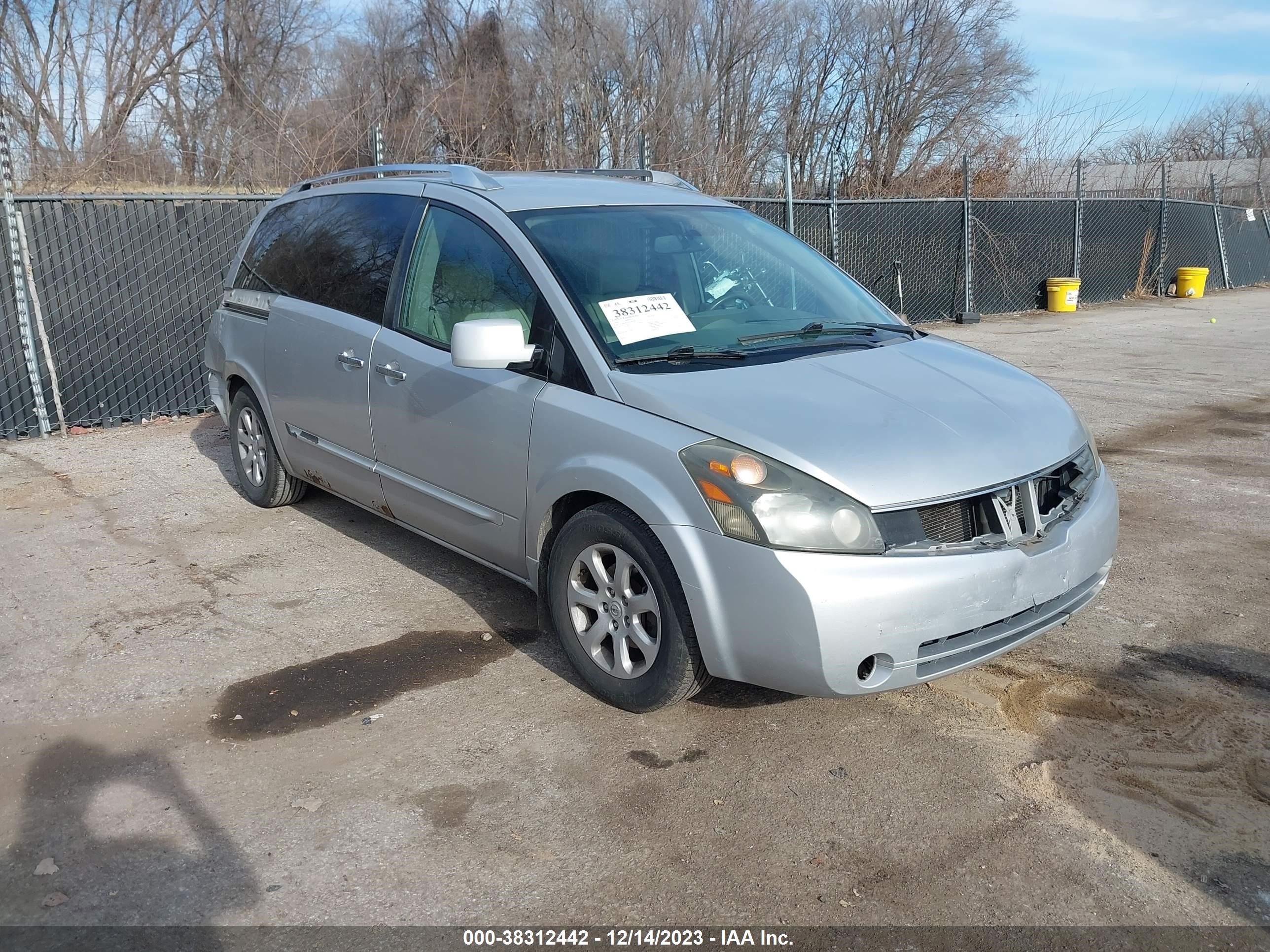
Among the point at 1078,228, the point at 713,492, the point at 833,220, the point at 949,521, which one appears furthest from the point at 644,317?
the point at 1078,228

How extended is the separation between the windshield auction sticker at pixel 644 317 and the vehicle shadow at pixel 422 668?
1315 millimetres

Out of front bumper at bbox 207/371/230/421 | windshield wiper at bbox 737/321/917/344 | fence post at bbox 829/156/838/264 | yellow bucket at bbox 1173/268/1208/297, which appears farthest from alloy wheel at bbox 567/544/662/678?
yellow bucket at bbox 1173/268/1208/297

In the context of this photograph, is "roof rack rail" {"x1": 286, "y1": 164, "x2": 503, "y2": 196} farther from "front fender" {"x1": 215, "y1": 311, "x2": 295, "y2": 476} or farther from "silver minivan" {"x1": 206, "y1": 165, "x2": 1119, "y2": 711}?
"front fender" {"x1": 215, "y1": 311, "x2": 295, "y2": 476}

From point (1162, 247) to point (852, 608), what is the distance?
2047 cm

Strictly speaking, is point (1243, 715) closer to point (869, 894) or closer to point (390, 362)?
point (869, 894)

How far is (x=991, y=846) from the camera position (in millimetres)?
2943

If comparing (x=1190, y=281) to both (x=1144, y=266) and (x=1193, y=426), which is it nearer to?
(x=1144, y=266)

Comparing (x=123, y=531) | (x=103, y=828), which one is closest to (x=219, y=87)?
(x=123, y=531)

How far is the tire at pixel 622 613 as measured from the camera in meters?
3.43

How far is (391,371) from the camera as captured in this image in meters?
4.62

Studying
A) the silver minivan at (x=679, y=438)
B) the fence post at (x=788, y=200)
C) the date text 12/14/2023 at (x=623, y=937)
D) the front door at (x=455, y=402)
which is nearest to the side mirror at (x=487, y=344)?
the silver minivan at (x=679, y=438)

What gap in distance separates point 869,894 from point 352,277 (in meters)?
3.69

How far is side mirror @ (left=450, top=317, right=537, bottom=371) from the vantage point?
3.81m

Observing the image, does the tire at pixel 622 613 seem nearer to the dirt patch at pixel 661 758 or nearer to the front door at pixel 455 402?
the dirt patch at pixel 661 758
